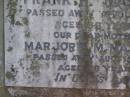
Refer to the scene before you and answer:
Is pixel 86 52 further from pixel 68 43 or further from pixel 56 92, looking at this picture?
pixel 56 92

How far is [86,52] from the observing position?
334 centimetres

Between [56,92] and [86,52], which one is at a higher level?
[86,52]

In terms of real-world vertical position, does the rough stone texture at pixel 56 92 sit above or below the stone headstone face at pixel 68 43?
below

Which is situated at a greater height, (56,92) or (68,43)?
(68,43)

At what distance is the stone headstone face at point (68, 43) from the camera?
332 centimetres

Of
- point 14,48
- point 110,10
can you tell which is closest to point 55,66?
point 14,48

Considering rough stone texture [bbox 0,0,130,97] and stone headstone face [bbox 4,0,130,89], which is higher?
stone headstone face [bbox 4,0,130,89]

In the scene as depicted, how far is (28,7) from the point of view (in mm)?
3385

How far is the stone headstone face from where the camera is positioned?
332 centimetres

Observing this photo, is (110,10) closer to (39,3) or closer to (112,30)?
(112,30)

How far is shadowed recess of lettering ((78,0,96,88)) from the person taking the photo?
333cm

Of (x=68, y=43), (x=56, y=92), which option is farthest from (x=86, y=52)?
(x=56, y=92)

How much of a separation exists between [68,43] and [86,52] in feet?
0.53

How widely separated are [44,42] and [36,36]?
8cm
